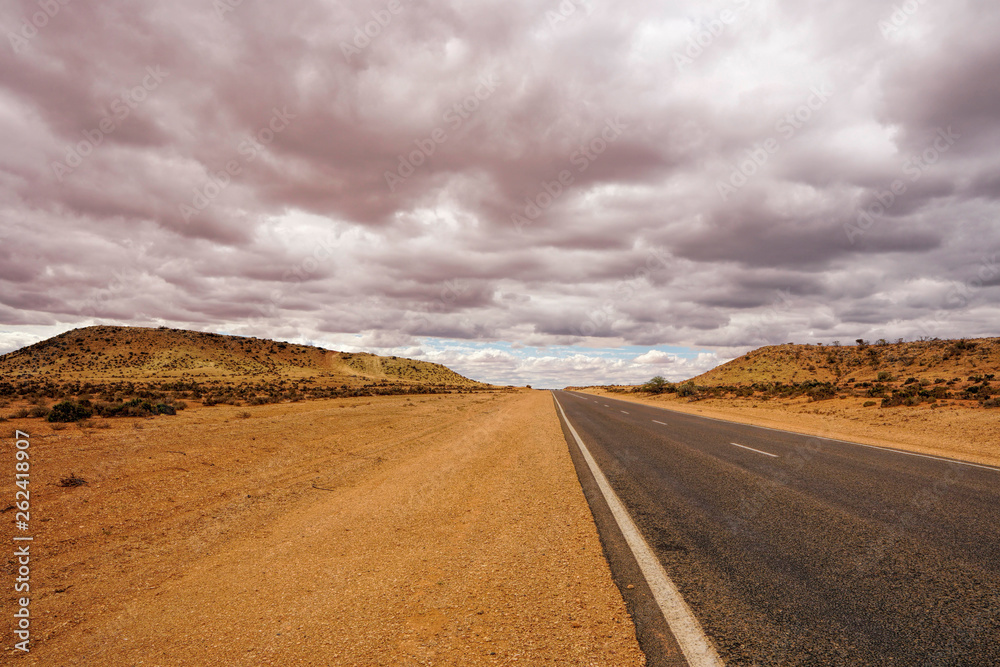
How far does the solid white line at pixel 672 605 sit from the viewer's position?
2.79 meters

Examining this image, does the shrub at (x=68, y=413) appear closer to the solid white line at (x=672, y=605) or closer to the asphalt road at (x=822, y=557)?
the asphalt road at (x=822, y=557)

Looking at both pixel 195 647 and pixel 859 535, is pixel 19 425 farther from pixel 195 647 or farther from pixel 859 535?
pixel 859 535

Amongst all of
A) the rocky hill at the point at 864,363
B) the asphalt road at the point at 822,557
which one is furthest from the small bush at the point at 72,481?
the rocky hill at the point at 864,363

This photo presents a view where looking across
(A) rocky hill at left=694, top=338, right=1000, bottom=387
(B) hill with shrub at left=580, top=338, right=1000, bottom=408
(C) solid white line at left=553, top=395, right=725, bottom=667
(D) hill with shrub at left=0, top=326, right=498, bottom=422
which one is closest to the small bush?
A: (C) solid white line at left=553, top=395, right=725, bottom=667

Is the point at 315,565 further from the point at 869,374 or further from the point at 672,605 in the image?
the point at 869,374

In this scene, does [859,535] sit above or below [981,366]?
below

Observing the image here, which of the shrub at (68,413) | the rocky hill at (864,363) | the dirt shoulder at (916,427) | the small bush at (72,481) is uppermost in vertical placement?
the rocky hill at (864,363)

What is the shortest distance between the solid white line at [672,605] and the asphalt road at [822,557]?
0.26 ft

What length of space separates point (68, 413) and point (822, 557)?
21340 millimetres

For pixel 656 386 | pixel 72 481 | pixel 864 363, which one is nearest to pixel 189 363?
pixel 656 386

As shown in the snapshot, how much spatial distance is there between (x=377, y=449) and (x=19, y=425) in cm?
1218

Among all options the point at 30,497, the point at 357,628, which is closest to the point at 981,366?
the point at 357,628

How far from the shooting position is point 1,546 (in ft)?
16.6

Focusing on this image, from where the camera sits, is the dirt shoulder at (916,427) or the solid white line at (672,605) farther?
the dirt shoulder at (916,427)
